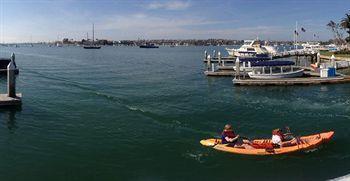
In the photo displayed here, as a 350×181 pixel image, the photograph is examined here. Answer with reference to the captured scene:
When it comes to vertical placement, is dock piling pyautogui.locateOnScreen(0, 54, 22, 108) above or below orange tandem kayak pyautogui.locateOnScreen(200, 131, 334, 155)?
above

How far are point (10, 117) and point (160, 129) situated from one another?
44.2 ft

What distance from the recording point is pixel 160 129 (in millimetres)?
30109

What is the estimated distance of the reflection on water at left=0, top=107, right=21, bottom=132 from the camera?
3106 cm

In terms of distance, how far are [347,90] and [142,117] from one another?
27998 mm

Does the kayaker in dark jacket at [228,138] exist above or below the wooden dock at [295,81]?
below

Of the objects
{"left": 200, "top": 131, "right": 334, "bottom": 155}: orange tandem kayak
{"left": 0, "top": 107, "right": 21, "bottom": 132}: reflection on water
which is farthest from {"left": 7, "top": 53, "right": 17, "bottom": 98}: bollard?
{"left": 200, "top": 131, "right": 334, "bottom": 155}: orange tandem kayak

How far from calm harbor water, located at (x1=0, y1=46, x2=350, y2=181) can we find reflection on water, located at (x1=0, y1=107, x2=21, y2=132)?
8 cm

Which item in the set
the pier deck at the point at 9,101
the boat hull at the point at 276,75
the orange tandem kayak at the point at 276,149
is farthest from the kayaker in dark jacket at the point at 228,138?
the boat hull at the point at 276,75

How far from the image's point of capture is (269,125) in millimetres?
31469

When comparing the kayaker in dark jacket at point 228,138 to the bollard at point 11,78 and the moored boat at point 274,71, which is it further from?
the moored boat at point 274,71

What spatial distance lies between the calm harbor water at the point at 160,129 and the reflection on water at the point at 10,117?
0.27 ft

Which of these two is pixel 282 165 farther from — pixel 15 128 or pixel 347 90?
pixel 347 90

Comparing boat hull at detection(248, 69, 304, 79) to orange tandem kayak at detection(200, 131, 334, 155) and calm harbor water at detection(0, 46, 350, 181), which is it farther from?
orange tandem kayak at detection(200, 131, 334, 155)

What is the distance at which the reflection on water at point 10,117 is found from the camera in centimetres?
3106
